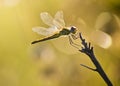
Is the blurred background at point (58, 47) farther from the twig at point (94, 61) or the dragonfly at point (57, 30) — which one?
the twig at point (94, 61)

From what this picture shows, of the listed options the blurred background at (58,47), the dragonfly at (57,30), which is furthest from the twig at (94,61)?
the blurred background at (58,47)

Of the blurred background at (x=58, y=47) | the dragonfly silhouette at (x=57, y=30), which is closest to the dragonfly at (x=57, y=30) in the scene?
the dragonfly silhouette at (x=57, y=30)

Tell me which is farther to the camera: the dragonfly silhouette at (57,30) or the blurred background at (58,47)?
the blurred background at (58,47)

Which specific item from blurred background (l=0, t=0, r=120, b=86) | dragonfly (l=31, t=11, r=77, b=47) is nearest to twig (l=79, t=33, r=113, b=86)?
dragonfly (l=31, t=11, r=77, b=47)

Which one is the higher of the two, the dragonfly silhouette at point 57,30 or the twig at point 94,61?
the dragonfly silhouette at point 57,30

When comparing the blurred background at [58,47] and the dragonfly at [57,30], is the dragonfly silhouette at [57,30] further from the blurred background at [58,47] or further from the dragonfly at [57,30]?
the blurred background at [58,47]

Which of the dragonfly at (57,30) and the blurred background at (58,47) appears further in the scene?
the blurred background at (58,47)

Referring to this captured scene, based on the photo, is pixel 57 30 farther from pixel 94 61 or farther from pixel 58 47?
pixel 58 47

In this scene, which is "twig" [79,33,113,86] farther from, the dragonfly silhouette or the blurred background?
the blurred background

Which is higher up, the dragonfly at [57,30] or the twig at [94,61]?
the dragonfly at [57,30]
